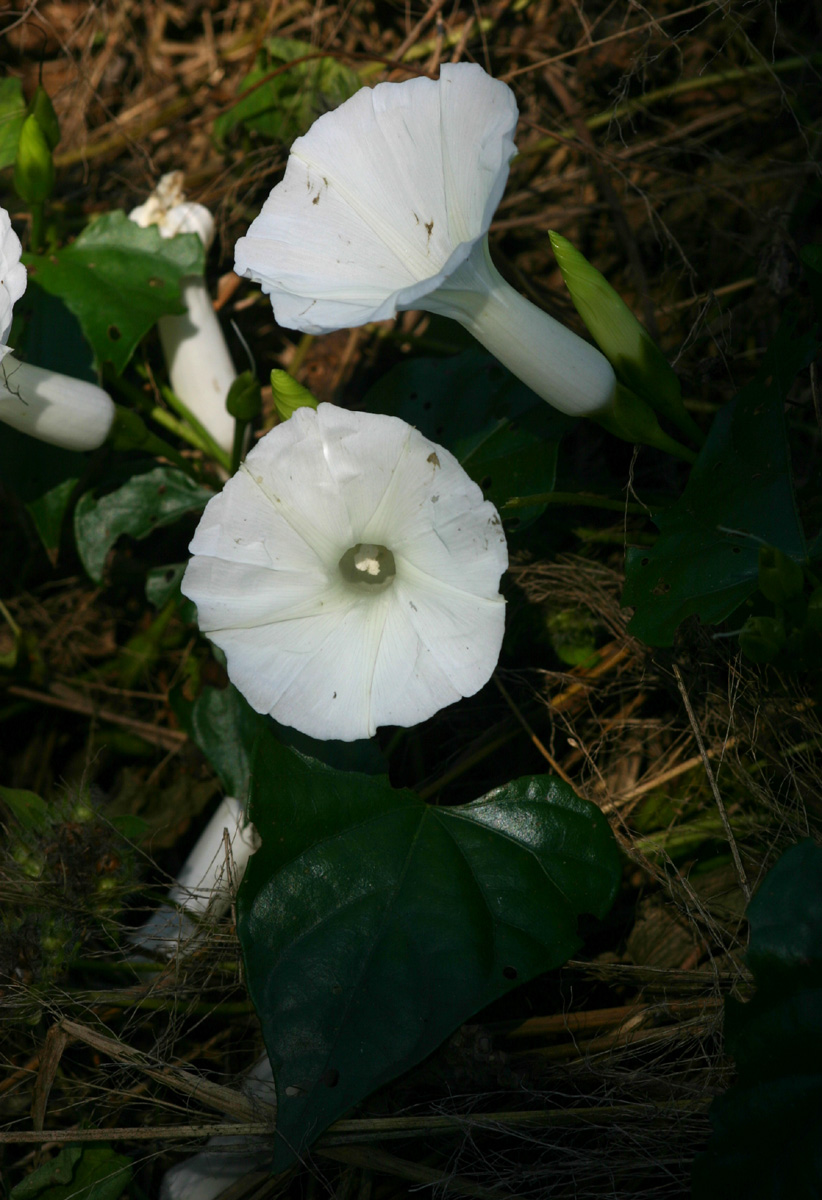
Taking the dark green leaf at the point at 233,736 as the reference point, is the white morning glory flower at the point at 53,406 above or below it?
above

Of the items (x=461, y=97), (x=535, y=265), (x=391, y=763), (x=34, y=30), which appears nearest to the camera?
(x=461, y=97)

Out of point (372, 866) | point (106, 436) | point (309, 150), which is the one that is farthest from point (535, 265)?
point (372, 866)

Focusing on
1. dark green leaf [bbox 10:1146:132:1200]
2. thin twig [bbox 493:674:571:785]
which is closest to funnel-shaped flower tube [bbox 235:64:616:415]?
thin twig [bbox 493:674:571:785]

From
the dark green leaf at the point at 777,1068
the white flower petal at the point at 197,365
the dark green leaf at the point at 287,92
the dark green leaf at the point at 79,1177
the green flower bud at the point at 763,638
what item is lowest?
the dark green leaf at the point at 79,1177

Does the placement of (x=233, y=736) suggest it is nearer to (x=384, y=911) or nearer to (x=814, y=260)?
(x=384, y=911)

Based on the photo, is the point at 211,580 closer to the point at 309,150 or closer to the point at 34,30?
the point at 309,150

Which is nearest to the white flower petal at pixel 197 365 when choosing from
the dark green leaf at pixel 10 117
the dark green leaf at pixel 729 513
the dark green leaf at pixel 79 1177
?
the dark green leaf at pixel 10 117

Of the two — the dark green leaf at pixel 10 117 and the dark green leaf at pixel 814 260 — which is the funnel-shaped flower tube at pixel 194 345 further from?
the dark green leaf at pixel 814 260

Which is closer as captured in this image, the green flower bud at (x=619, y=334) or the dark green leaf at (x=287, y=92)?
the green flower bud at (x=619, y=334)
